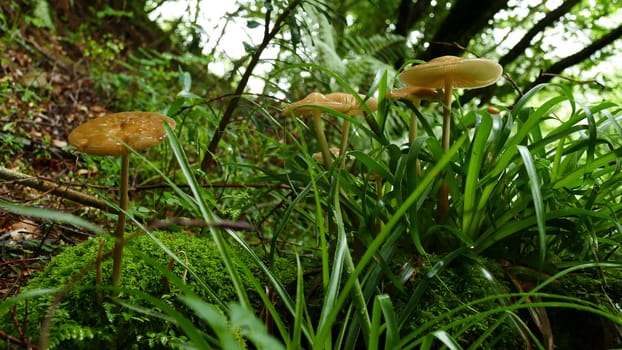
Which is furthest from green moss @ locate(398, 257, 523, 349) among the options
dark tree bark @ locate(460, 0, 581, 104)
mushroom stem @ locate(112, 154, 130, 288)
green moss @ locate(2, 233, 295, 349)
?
dark tree bark @ locate(460, 0, 581, 104)

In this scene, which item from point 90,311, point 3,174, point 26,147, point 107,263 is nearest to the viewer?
point 90,311

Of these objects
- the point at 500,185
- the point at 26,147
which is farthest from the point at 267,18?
the point at 26,147

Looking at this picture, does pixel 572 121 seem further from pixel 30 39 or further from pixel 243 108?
pixel 30 39

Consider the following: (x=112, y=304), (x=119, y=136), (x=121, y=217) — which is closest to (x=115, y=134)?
(x=119, y=136)

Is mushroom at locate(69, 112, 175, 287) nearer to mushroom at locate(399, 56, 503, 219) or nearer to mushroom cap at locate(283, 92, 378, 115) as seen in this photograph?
mushroom cap at locate(283, 92, 378, 115)

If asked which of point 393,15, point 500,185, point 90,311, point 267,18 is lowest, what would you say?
point 90,311

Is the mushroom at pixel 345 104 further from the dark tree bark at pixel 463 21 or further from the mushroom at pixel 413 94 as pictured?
the dark tree bark at pixel 463 21
